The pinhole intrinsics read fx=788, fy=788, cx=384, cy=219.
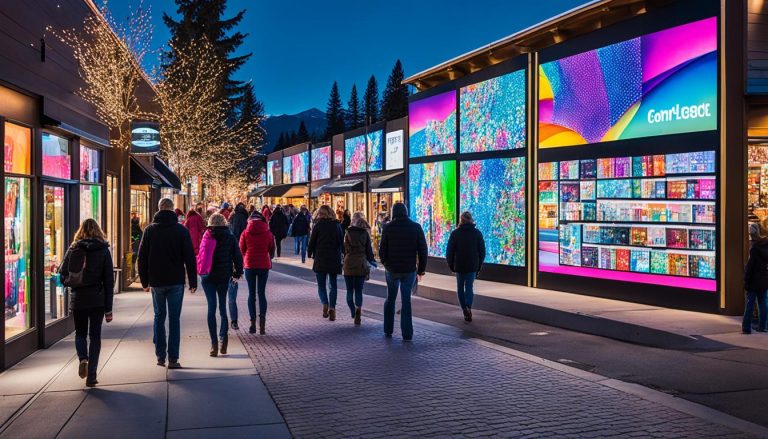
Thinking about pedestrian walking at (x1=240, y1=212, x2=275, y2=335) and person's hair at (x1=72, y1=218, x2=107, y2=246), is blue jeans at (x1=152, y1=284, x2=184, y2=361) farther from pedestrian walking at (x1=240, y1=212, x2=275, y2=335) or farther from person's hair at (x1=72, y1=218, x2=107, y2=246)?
pedestrian walking at (x1=240, y1=212, x2=275, y2=335)

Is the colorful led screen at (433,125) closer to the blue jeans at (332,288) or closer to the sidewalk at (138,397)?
the blue jeans at (332,288)

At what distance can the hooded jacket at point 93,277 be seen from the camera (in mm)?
8398

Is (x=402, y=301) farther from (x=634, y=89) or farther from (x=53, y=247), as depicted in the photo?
(x=634, y=89)

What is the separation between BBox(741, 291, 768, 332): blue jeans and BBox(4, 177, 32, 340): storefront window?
10.1m

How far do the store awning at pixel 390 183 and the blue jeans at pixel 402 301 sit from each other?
1943 centimetres

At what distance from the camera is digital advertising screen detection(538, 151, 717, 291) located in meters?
13.8

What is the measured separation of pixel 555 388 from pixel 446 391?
113 cm

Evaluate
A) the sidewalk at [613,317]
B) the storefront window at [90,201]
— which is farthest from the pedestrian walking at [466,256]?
the storefront window at [90,201]

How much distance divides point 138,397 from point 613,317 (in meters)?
8.05

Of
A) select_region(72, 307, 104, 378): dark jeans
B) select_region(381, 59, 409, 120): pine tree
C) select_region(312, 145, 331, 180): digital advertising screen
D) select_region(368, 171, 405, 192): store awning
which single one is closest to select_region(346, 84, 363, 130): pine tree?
select_region(381, 59, 409, 120): pine tree

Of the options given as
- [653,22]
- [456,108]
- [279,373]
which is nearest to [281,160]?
[456,108]


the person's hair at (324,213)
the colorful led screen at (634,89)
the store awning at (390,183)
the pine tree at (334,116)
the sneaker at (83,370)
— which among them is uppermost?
the pine tree at (334,116)

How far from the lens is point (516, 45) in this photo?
62.9 feet

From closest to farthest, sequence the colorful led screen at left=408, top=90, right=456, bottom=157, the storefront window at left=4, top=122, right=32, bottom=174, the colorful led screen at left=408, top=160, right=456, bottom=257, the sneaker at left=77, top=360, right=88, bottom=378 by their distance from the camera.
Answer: the sneaker at left=77, top=360, right=88, bottom=378 → the storefront window at left=4, top=122, right=32, bottom=174 → the colorful led screen at left=408, top=160, right=456, bottom=257 → the colorful led screen at left=408, top=90, right=456, bottom=157
